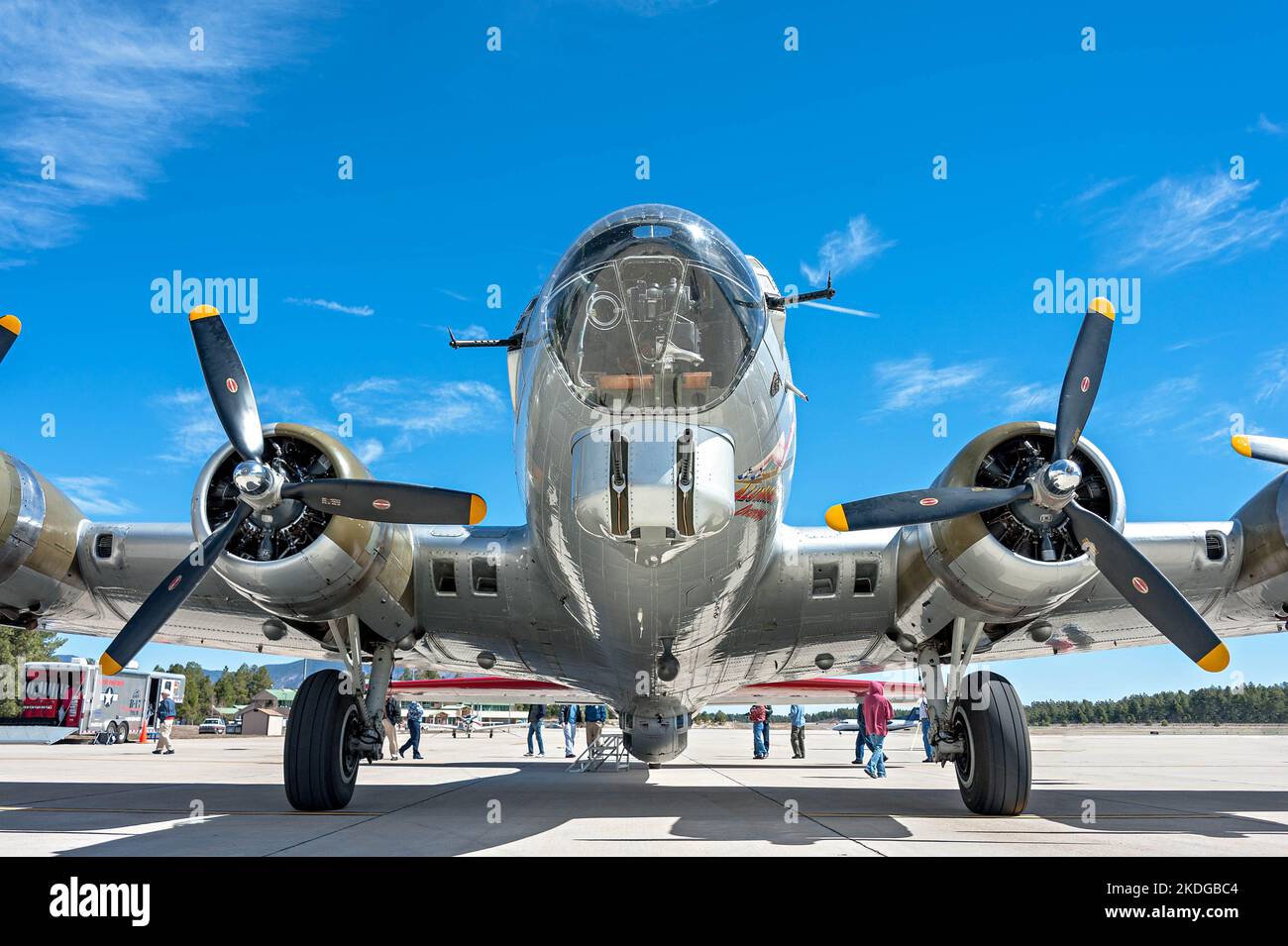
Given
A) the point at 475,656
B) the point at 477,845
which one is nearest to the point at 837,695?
the point at 475,656

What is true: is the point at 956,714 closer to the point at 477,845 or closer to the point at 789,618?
the point at 789,618

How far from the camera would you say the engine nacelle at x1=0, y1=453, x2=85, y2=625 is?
9.02 meters

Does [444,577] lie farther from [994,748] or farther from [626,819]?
[994,748]

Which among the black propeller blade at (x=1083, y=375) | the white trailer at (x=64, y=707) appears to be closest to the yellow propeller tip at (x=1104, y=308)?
the black propeller blade at (x=1083, y=375)

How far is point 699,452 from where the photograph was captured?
6383 mm

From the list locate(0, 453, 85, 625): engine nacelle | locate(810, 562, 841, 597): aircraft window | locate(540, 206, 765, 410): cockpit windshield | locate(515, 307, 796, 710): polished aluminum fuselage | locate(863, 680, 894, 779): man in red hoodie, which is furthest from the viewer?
locate(863, 680, 894, 779): man in red hoodie

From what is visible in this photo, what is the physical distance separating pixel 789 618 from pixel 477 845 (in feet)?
16.2

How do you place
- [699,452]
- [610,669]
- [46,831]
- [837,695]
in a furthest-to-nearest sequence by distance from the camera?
[837,695] < [610,669] < [46,831] < [699,452]

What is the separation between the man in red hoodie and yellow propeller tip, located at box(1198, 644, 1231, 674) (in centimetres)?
1048

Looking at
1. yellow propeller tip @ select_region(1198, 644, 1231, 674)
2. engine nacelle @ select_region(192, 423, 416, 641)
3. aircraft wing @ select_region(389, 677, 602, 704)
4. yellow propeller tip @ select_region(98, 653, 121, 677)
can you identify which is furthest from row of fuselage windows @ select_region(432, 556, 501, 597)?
aircraft wing @ select_region(389, 677, 602, 704)

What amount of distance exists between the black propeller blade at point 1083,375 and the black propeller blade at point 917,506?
29.2 inches

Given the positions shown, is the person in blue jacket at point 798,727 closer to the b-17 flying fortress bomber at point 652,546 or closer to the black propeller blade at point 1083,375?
the b-17 flying fortress bomber at point 652,546

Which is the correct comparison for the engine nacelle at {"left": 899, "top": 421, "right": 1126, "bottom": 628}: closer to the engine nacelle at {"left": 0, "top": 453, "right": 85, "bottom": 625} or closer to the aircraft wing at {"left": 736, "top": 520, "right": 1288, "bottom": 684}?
the aircraft wing at {"left": 736, "top": 520, "right": 1288, "bottom": 684}

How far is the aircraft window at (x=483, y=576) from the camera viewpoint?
9.84m
